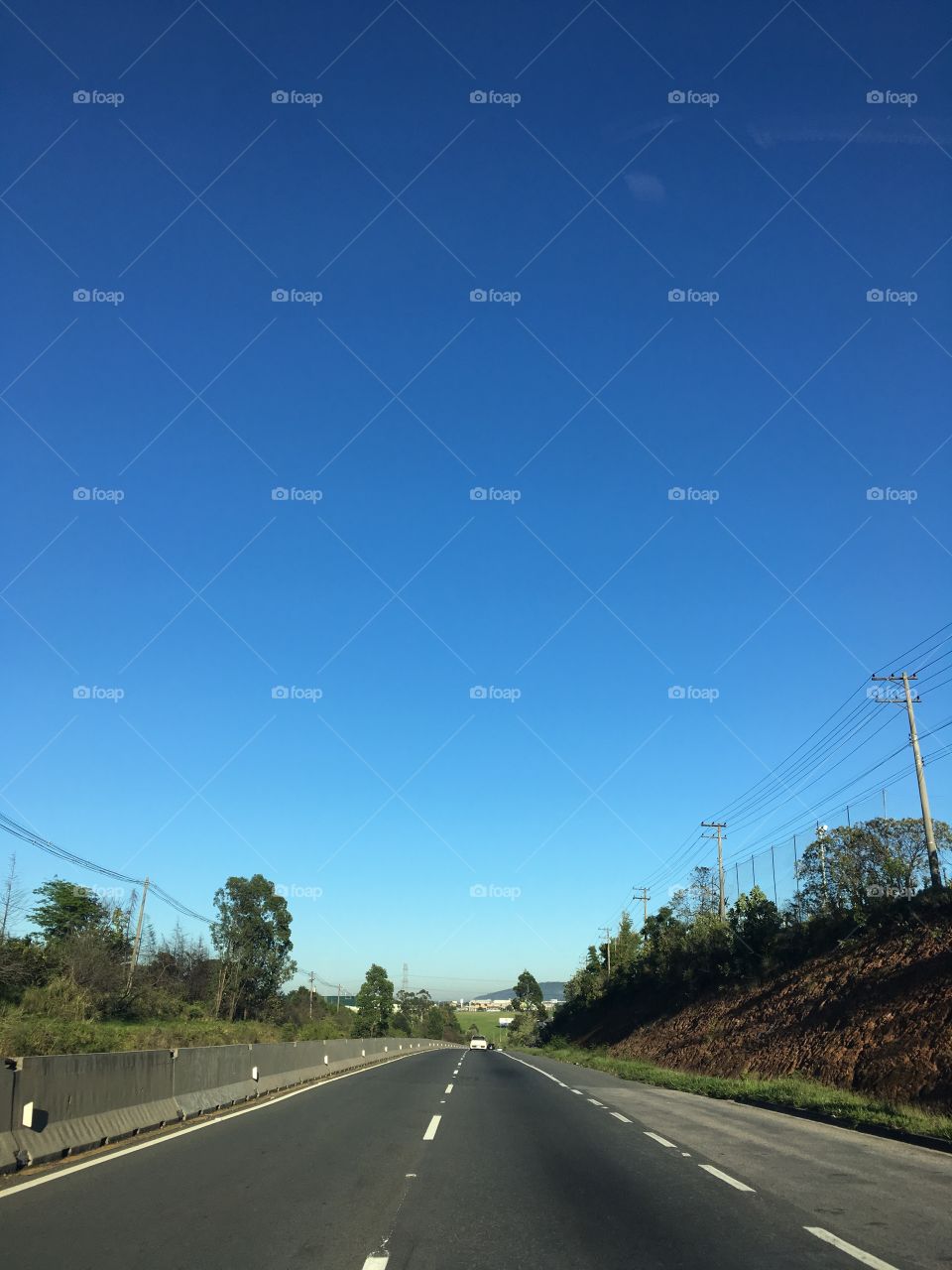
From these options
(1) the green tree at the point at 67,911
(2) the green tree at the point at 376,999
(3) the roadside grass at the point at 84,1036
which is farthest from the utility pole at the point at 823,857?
(2) the green tree at the point at 376,999

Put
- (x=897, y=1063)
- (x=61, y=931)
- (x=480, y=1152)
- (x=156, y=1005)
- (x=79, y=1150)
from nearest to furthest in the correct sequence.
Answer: (x=79, y=1150) < (x=480, y=1152) < (x=897, y=1063) < (x=156, y=1005) < (x=61, y=931)

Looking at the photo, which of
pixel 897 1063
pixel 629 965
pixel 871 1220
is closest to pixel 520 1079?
pixel 897 1063

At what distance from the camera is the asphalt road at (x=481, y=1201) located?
22.1ft

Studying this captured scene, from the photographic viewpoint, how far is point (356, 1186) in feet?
30.9

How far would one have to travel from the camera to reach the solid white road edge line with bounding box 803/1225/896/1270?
6.57 metres

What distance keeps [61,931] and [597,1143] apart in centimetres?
6406

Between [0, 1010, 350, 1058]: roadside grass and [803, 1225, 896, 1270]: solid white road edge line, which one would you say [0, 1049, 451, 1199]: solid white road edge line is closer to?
[0, 1010, 350, 1058]: roadside grass

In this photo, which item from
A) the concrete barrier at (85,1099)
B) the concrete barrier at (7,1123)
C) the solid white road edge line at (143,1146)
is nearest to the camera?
the solid white road edge line at (143,1146)

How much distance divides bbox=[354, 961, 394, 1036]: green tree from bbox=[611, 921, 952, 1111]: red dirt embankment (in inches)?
3952

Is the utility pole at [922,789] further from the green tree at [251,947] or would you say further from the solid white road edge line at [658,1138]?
the green tree at [251,947]

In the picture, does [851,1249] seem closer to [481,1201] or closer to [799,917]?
[481,1201]

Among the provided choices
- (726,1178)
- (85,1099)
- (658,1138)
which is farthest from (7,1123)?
(658,1138)

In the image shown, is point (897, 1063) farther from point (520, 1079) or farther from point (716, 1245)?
point (716, 1245)

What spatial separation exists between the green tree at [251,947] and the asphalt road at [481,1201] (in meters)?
64.4
